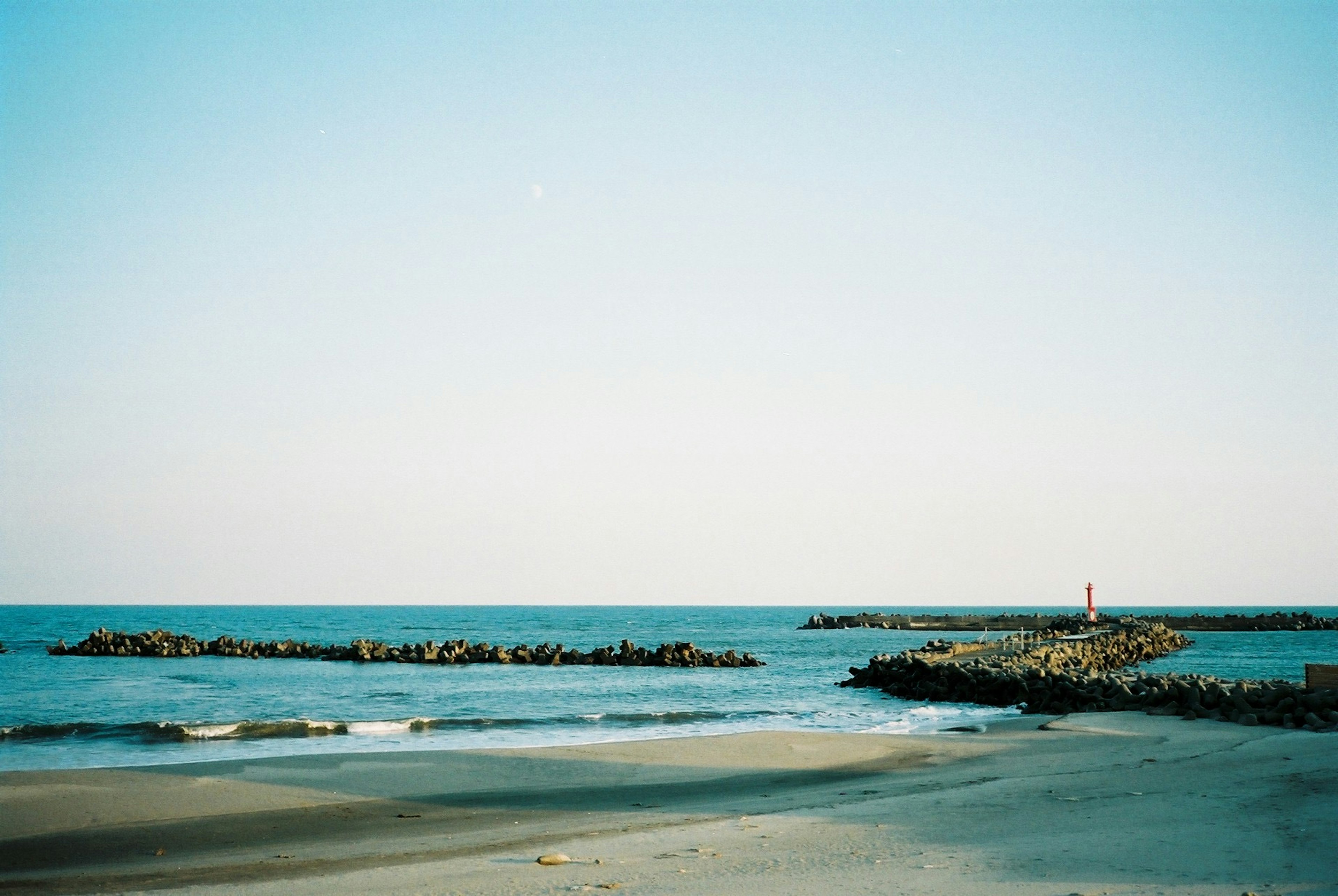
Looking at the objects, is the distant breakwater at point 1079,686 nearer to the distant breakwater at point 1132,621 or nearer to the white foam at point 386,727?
the white foam at point 386,727

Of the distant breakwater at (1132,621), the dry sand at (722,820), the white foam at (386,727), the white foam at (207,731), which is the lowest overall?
the distant breakwater at (1132,621)

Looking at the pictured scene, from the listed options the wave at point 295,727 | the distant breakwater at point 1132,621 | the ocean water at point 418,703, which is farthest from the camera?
the distant breakwater at point 1132,621

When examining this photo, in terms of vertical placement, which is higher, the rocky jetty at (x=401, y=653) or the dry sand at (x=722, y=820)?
the dry sand at (x=722, y=820)

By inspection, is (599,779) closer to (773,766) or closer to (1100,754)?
(773,766)

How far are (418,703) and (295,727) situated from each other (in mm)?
6711

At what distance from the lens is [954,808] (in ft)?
33.4

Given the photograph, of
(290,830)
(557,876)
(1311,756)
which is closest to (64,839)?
(290,830)

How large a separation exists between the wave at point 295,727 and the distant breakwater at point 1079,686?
21.9 ft

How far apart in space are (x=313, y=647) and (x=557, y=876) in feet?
164

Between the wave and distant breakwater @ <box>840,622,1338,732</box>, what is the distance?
6.68 m

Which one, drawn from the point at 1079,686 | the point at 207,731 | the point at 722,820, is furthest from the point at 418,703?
the point at 722,820

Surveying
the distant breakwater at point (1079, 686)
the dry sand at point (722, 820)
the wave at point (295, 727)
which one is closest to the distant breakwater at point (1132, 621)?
the distant breakwater at point (1079, 686)

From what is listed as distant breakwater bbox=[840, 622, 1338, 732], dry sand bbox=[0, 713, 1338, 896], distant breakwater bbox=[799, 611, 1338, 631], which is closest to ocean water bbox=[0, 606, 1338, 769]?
distant breakwater bbox=[840, 622, 1338, 732]

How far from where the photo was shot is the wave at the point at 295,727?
20.5m
